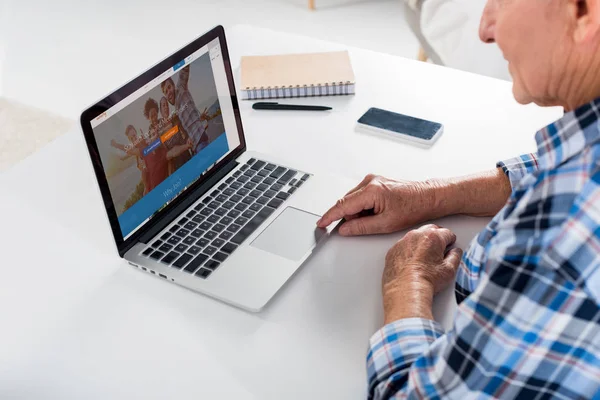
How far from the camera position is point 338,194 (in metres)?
1.21

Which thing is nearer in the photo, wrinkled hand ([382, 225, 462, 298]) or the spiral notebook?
wrinkled hand ([382, 225, 462, 298])

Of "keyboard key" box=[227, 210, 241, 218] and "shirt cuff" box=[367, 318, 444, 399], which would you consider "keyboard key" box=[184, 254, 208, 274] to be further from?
"shirt cuff" box=[367, 318, 444, 399]

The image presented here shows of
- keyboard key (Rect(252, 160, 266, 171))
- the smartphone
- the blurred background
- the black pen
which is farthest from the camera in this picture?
the blurred background

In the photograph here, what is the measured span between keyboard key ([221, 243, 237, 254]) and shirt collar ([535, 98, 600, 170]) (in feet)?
1.72

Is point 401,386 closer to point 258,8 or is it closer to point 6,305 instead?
point 6,305

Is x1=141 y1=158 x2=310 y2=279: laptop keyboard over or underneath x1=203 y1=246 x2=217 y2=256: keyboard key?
over

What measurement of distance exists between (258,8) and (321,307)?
311 cm

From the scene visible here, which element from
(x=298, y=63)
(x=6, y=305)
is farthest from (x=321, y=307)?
(x=298, y=63)

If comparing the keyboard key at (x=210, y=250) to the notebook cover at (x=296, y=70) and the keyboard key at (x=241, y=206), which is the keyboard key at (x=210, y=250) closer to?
the keyboard key at (x=241, y=206)

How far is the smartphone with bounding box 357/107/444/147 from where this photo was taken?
4.47 ft

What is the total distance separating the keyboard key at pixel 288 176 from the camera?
1.23 m

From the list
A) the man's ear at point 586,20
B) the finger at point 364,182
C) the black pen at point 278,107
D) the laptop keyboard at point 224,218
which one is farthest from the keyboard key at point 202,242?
the man's ear at point 586,20

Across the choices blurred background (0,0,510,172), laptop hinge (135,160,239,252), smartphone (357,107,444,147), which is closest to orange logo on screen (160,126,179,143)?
laptop hinge (135,160,239,252)

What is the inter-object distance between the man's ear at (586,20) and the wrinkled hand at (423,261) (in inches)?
17.2
